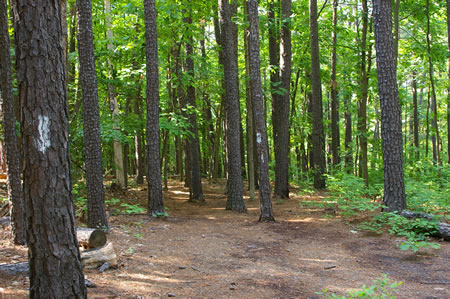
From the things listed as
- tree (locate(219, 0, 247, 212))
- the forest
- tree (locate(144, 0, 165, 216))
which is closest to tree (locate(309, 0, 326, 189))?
the forest

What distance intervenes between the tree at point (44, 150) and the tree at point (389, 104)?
8.60 metres

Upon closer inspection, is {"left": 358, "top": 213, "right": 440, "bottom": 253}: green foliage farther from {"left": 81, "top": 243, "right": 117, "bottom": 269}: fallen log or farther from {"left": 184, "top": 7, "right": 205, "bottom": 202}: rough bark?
{"left": 184, "top": 7, "right": 205, "bottom": 202}: rough bark

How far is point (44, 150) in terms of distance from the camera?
10.8 ft

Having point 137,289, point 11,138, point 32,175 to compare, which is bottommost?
point 137,289

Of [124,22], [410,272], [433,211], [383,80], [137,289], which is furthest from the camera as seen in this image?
[124,22]

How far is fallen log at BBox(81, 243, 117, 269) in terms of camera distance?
5645 mm

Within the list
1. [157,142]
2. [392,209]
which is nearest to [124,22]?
[157,142]

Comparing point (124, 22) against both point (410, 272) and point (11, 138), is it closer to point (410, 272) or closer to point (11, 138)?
point (11, 138)

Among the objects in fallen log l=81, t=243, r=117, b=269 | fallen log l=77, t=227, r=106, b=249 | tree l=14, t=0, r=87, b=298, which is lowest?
fallen log l=81, t=243, r=117, b=269

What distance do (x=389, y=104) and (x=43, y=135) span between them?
8.88m

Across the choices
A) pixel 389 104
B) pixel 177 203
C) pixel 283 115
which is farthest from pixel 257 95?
pixel 177 203

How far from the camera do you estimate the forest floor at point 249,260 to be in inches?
206

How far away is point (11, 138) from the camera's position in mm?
6020

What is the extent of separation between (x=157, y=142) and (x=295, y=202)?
6.87 m
